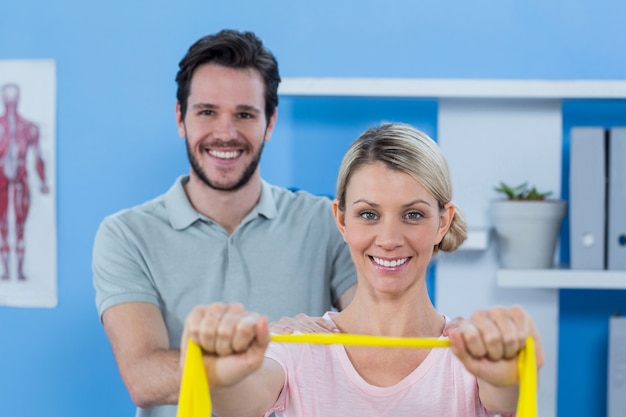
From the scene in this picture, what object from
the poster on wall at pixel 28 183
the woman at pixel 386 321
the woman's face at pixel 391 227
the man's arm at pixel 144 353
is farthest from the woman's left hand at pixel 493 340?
the poster on wall at pixel 28 183

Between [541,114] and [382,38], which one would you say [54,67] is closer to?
[382,38]

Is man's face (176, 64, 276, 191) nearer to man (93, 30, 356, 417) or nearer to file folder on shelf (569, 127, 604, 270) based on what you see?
man (93, 30, 356, 417)

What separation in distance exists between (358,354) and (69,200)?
1340 millimetres

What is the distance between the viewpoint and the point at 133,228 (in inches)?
72.8

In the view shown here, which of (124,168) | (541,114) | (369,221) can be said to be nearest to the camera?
(369,221)

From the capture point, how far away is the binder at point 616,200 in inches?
79.9

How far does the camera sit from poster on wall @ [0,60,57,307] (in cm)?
249

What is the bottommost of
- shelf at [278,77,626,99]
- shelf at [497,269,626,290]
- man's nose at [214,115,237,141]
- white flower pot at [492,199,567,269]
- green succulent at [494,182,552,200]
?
shelf at [497,269,626,290]

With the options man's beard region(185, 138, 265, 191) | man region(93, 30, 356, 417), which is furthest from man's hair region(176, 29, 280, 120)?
man's beard region(185, 138, 265, 191)

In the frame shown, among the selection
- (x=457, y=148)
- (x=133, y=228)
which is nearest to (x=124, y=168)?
(x=133, y=228)

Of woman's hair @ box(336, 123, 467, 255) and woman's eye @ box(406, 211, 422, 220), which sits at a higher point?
woman's hair @ box(336, 123, 467, 255)

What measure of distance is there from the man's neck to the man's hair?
170mm

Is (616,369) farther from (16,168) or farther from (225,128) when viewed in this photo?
(16,168)

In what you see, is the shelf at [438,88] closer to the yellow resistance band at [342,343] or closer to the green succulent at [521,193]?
the green succulent at [521,193]
